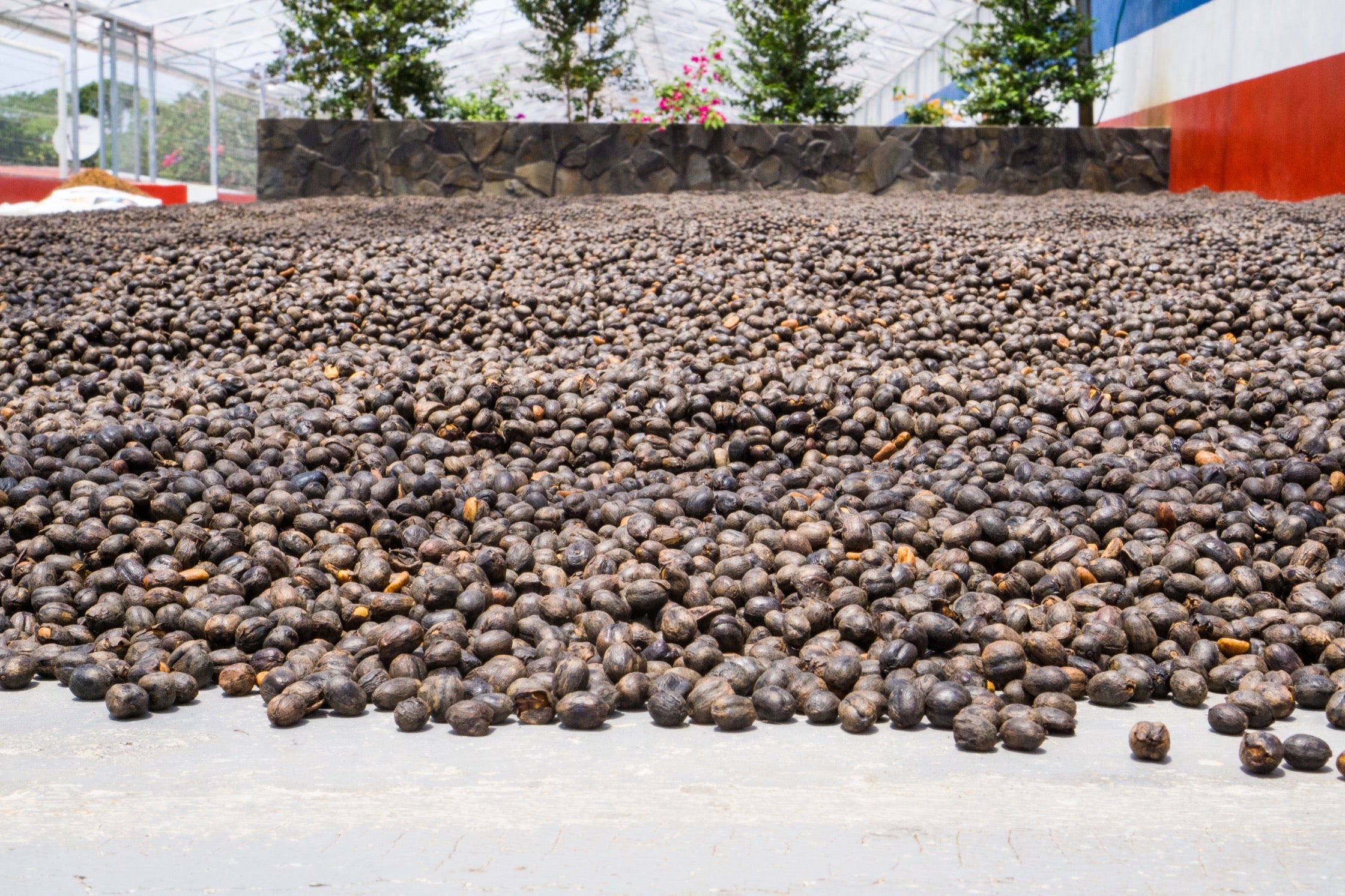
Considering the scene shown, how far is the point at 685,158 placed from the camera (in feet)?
36.0

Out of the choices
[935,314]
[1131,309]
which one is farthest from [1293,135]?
[935,314]

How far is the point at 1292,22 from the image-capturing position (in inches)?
355

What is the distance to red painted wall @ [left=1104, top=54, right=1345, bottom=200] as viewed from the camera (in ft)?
27.9

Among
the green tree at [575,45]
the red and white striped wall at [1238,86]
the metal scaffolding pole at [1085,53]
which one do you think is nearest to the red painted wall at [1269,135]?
the red and white striped wall at [1238,86]

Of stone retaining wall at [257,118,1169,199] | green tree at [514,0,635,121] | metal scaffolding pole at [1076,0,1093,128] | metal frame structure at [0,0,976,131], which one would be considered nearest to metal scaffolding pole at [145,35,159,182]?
metal frame structure at [0,0,976,131]

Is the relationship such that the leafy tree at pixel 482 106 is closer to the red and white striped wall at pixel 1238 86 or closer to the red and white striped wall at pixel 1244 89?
the red and white striped wall at pixel 1238 86

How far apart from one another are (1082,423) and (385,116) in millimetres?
11960

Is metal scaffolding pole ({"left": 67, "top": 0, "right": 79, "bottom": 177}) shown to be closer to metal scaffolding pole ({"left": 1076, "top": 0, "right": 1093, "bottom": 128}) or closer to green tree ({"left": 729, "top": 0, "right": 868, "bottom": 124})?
green tree ({"left": 729, "top": 0, "right": 868, "bottom": 124})

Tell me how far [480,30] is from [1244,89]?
15293mm

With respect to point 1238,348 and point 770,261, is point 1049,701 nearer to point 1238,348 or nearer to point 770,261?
point 1238,348

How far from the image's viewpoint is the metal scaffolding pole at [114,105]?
18.9 meters

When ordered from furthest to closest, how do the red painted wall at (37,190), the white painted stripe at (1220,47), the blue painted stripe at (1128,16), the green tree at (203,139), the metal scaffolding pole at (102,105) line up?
1. the green tree at (203,139)
2. the metal scaffolding pole at (102,105)
3. the red painted wall at (37,190)
4. the blue painted stripe at (1128,16)
5. the white painted stripe at (1220,47)

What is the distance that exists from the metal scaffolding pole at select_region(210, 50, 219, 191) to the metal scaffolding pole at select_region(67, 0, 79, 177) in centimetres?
479

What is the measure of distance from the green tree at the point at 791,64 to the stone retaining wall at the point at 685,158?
1.89 meters
